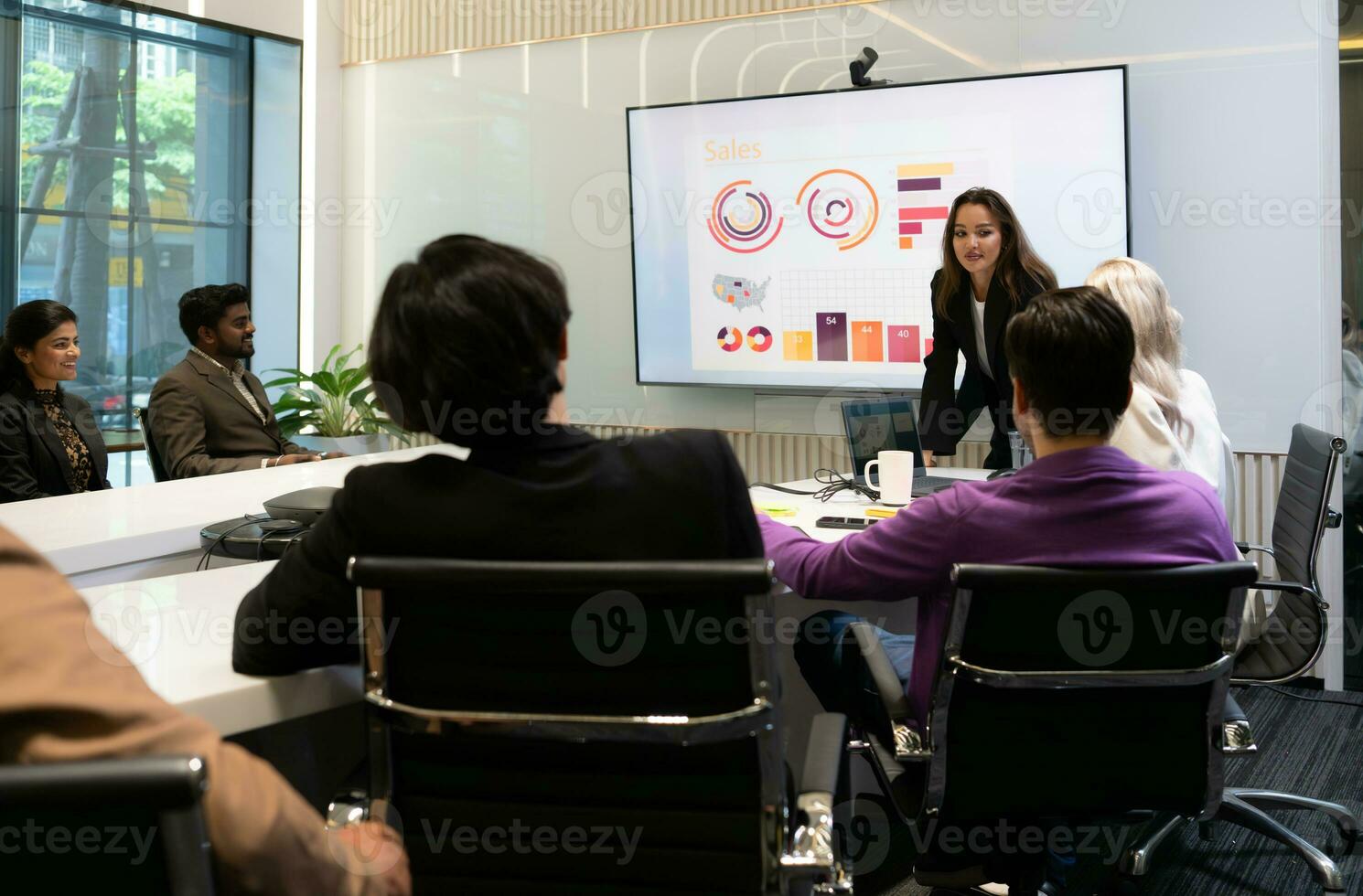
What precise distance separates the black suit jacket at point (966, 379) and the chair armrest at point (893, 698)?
184cm

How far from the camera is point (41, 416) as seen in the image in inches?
153

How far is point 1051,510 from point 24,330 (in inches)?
139

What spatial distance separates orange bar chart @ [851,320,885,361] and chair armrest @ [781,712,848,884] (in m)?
3.42

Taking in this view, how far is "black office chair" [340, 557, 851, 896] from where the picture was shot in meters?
1.13

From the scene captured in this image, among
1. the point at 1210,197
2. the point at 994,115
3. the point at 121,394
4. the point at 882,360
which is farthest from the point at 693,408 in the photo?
the point at 121,394

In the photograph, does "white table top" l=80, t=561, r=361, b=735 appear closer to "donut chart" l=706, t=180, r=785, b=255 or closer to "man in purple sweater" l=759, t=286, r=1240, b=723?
"man in purple sweater" l=759, t=286, r=1240, b=723

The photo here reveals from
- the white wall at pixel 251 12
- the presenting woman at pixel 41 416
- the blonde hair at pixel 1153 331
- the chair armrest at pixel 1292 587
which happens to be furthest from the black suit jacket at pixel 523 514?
the white wall at pixel 251 12

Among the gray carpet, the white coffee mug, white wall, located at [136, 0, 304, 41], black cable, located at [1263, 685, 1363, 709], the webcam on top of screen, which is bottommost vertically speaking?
the gray carpet

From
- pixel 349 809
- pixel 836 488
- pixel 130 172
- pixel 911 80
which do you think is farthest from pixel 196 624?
pixel 130 172

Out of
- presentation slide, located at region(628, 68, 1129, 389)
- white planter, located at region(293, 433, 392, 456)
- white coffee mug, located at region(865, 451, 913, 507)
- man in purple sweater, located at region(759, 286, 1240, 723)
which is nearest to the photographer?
man in purple sweater, located at region(759, 286, 1240, 723)

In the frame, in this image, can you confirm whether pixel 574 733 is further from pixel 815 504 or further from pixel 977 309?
pixel 977 309

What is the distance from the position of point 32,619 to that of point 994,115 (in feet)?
13.7

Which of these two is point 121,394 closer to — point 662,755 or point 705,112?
point 705,112

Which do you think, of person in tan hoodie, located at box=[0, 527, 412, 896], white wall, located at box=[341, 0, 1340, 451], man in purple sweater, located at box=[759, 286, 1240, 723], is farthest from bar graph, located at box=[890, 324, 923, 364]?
person in tan hoodie, located at box=[0, 527, 412, 896]
